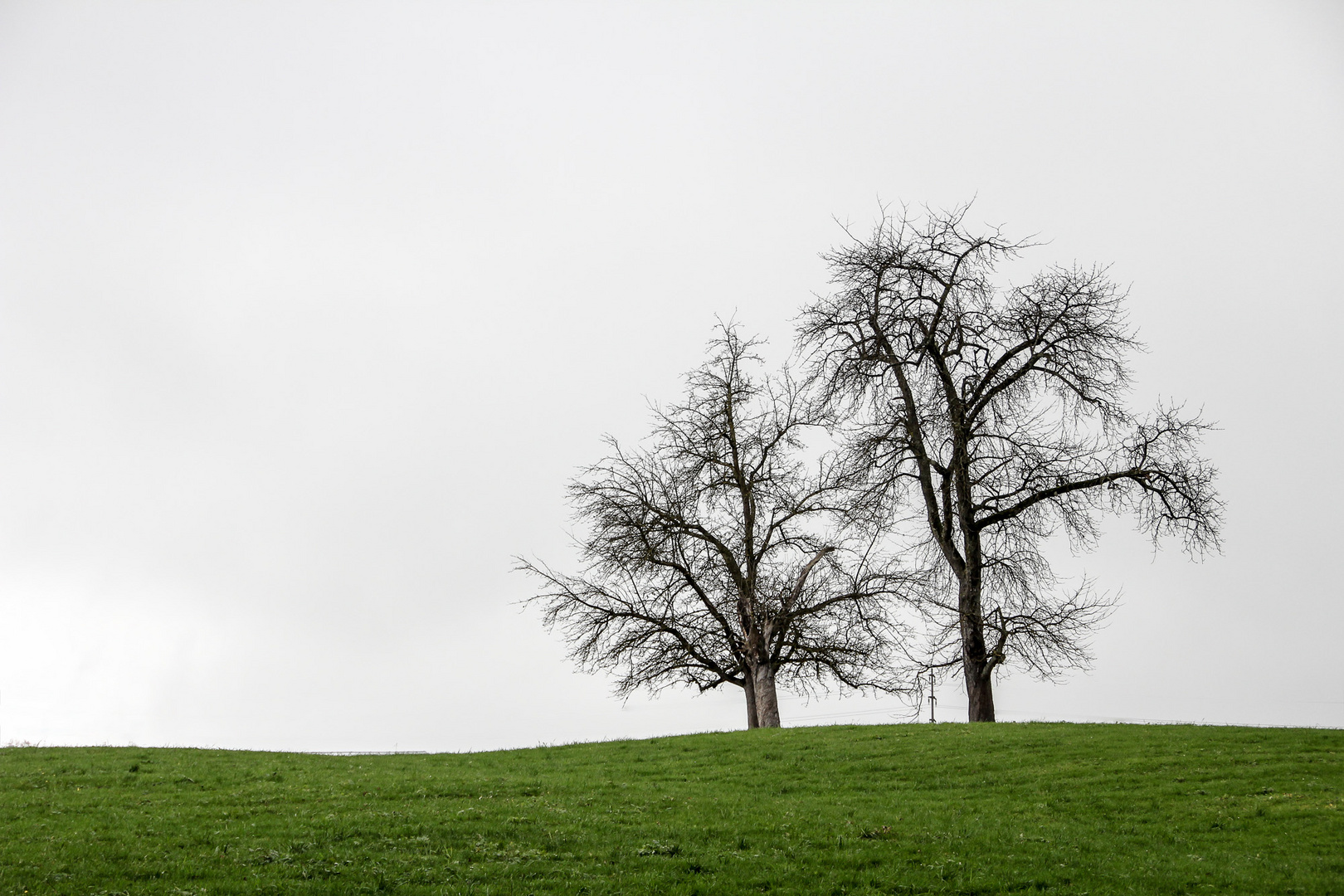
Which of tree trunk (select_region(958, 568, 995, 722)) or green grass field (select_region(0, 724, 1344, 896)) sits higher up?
tree trunk (select_region(958, 568, 995, 722))

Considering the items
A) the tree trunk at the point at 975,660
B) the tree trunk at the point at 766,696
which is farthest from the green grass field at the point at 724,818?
the tree trunk at the point at 766,696

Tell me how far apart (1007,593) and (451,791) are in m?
16.5

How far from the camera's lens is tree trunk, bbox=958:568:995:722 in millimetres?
25938

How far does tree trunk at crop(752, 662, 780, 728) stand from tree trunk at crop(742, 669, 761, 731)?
0.16 metres

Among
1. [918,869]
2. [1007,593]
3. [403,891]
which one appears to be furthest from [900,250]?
[403,891]

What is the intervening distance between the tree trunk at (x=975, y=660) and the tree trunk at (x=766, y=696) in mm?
5708

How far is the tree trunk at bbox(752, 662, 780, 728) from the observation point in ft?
93.1

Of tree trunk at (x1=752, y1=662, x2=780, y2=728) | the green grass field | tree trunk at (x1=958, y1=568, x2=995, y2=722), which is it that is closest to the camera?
the green grass field

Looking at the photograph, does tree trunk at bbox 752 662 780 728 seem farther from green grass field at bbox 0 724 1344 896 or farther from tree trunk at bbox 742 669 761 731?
green grass field at bbox 0 724 1344 896

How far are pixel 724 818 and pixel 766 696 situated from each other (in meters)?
13.4

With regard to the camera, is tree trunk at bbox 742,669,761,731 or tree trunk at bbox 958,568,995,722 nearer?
tree trunk at bbox 958,568,995,722

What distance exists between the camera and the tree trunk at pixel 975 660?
85.1ft

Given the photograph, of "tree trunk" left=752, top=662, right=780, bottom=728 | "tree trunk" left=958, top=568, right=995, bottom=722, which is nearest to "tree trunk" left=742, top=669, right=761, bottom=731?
"tree trunk" left=752, top=662, right=780, bottom=728

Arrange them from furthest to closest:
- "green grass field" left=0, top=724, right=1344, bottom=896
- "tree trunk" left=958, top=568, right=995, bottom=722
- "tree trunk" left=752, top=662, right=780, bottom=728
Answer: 1. "tree trunk" left=752, top=662, right=780, bottom=728
2. "tree trunk" left=958, top=568, right=995, bottom=722
3. "green grass field" left=0, top=724, right=1344, bottom=896
